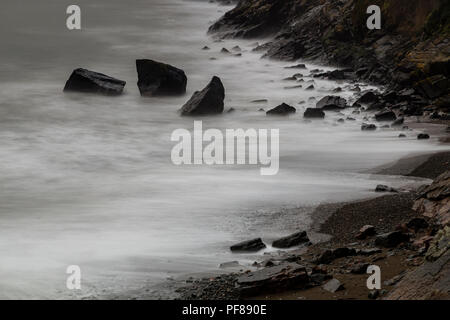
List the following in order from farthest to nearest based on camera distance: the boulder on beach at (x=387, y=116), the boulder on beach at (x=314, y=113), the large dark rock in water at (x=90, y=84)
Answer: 1. the large dark rock in water at (x=90, y=84)
2. the boulder on beach at (x=314, y=113)
3. the boulder on beach at (x=387, y=116)

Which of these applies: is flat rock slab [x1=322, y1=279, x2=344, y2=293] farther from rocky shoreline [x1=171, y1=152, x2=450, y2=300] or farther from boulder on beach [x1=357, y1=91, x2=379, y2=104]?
boulder on beach [x1=357, y1=91, x2=379, y2=104]

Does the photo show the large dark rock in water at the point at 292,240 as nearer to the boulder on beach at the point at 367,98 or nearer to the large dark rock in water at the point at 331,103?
the large dark rock in water at the point at 331,103

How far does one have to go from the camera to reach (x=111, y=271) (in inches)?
421

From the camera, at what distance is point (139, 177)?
17391 millimetres

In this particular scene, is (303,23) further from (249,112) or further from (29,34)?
(29,34)

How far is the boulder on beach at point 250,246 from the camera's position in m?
11.4

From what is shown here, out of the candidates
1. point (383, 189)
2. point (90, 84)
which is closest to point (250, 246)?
point (383, 189)

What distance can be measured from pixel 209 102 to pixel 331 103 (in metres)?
3.84

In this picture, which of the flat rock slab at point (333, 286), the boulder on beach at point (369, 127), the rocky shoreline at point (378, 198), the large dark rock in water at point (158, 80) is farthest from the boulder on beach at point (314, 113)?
the flat rock slab at point (333, 286)

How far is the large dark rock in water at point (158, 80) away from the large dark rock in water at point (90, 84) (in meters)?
0.90

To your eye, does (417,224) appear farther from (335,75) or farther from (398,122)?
(335,75)

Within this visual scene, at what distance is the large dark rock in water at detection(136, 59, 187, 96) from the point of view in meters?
27.5

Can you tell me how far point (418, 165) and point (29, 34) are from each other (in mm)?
30996

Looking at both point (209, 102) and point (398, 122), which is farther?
point (209, 102)
